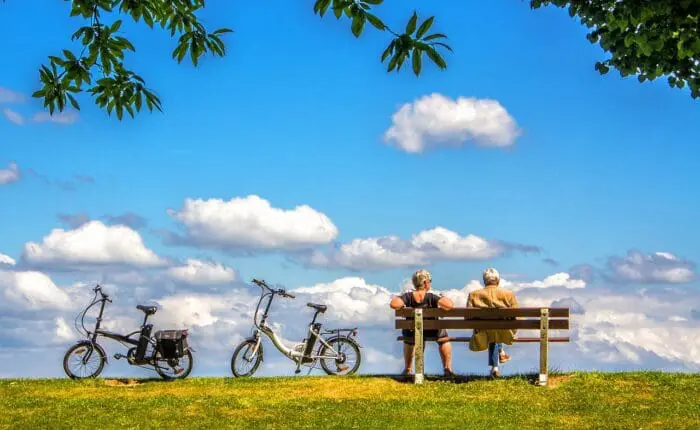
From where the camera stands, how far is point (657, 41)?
1559 centimetres

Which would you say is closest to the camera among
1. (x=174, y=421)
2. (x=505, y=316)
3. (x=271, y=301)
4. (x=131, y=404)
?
(x=174, y=421)

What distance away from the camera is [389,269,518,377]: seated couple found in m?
18.7

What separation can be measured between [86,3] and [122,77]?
126 centimetres

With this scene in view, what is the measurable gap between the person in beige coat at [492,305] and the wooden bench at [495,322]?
11.8 inches

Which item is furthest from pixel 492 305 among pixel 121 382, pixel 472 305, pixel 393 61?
pixel 393 61

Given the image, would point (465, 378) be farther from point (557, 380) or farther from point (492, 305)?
point (557, 380)

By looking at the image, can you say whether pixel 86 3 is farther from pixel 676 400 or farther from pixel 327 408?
pixel 676 400

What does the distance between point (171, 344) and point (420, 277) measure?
5.57m

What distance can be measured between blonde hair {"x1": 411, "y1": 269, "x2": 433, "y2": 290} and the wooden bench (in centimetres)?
66

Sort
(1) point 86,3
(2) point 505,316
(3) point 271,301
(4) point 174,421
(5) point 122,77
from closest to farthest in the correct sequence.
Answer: (1) point 86,3 < (5) point 122,77 < (4) point 174,421 < (2) point 505,316 < (3) point 271,301

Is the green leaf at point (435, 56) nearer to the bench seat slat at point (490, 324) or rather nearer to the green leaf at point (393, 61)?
the green leaf at point (393, 61)

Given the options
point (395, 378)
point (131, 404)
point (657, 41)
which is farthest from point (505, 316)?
point (131, 404)

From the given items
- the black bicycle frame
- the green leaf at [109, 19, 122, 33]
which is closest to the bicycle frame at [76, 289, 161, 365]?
the black bicycle frame

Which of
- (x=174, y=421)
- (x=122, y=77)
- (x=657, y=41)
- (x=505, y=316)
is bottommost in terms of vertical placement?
(x=174, y=421)
